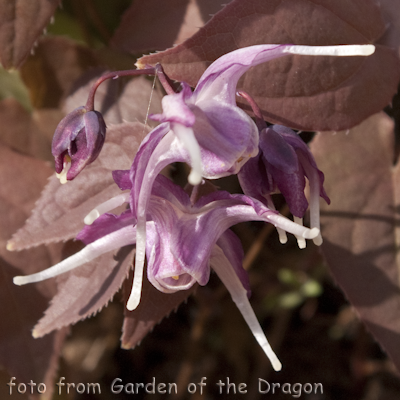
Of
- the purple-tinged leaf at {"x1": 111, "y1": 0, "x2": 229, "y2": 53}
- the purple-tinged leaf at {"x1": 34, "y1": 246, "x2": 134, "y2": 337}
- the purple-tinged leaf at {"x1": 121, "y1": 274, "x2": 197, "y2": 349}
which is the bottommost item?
the purple-tinged leaf at {"x1": 121, "y1": 274, "x2": 197, "y2": 349}

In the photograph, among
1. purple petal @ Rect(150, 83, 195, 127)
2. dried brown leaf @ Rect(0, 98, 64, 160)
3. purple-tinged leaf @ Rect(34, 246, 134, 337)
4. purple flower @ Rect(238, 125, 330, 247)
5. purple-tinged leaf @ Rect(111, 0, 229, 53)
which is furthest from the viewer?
dried brown leaf @ Rect(0, 98, 64, 160)

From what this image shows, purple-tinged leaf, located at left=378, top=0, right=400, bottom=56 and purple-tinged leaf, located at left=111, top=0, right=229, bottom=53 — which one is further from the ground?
purple-tinged leaf, located at left=111, top=0, right=229, bottom=53

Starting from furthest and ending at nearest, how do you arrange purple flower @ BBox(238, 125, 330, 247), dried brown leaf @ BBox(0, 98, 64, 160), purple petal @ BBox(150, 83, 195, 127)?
dried brown leaf @ BBox(0, 98, 64, 160)
purple flower @ BBox(238, 125, 330, 247)
purple petal @ BBox(150, 83, 195, 127)

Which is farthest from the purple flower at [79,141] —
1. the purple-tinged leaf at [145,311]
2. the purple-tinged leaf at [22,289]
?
the purple-tinged leaf at [22,289]

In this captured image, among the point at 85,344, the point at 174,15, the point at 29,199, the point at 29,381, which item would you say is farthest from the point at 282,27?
the point at 85,344

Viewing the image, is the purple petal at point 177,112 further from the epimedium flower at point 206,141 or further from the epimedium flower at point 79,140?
the epimedium flower at point 79,140

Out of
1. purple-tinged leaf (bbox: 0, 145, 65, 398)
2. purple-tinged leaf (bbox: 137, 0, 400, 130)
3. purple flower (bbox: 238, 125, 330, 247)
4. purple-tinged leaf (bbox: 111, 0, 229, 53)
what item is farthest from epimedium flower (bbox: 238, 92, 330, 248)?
purple-tinged leaf (bbox: 0, 145, 65, 398)

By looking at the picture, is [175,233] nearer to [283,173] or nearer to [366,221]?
[283,173]

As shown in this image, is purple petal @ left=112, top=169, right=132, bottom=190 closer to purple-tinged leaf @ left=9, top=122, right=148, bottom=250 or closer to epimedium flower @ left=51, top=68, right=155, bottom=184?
epimedium flower @ left=51, top=68, right=155, bottom=184

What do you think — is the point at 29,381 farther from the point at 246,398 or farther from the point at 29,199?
the point at 246,398
